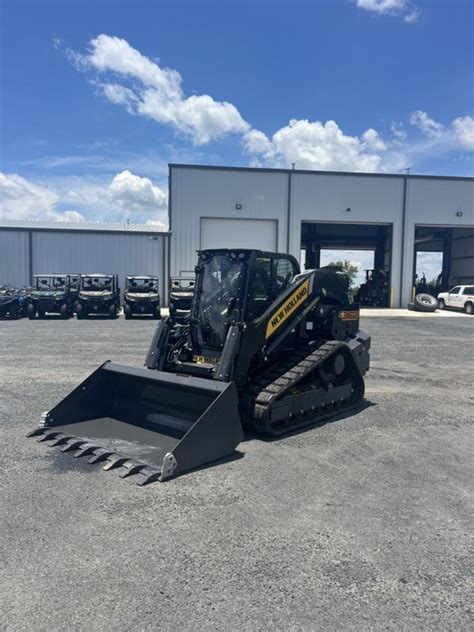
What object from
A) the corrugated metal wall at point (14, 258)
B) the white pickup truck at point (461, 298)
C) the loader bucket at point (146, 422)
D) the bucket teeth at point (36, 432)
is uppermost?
the corrugated metal wall at point (14, 258)

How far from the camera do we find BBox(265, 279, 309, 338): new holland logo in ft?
22.2

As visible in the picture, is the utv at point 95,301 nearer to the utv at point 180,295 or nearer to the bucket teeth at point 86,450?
the utv at point 180,295

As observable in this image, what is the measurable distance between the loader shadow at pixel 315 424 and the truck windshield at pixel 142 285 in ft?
57.5

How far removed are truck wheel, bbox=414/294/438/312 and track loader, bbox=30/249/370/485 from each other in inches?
965

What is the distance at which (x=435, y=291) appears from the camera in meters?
39.7

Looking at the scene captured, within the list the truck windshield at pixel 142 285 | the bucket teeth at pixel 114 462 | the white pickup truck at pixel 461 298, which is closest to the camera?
the bucket teeth at pixel 114 462

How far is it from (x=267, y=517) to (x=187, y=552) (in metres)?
0.82

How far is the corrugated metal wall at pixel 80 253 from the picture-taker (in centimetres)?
2869

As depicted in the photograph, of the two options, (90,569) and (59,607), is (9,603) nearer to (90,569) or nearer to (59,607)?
(59,607)

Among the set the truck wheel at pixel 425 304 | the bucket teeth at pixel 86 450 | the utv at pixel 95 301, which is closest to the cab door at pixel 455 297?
the truck wheel at pixel 425 304

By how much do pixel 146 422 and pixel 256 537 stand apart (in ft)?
8.63

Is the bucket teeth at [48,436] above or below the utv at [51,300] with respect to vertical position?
below

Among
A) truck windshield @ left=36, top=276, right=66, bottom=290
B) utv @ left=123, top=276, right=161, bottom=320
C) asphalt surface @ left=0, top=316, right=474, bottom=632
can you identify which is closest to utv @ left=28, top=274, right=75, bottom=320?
truck windshield @ left=36, top=276, right=66, bottom=290

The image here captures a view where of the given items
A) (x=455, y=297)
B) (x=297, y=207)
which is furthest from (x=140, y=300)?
(x=455, y=297)
